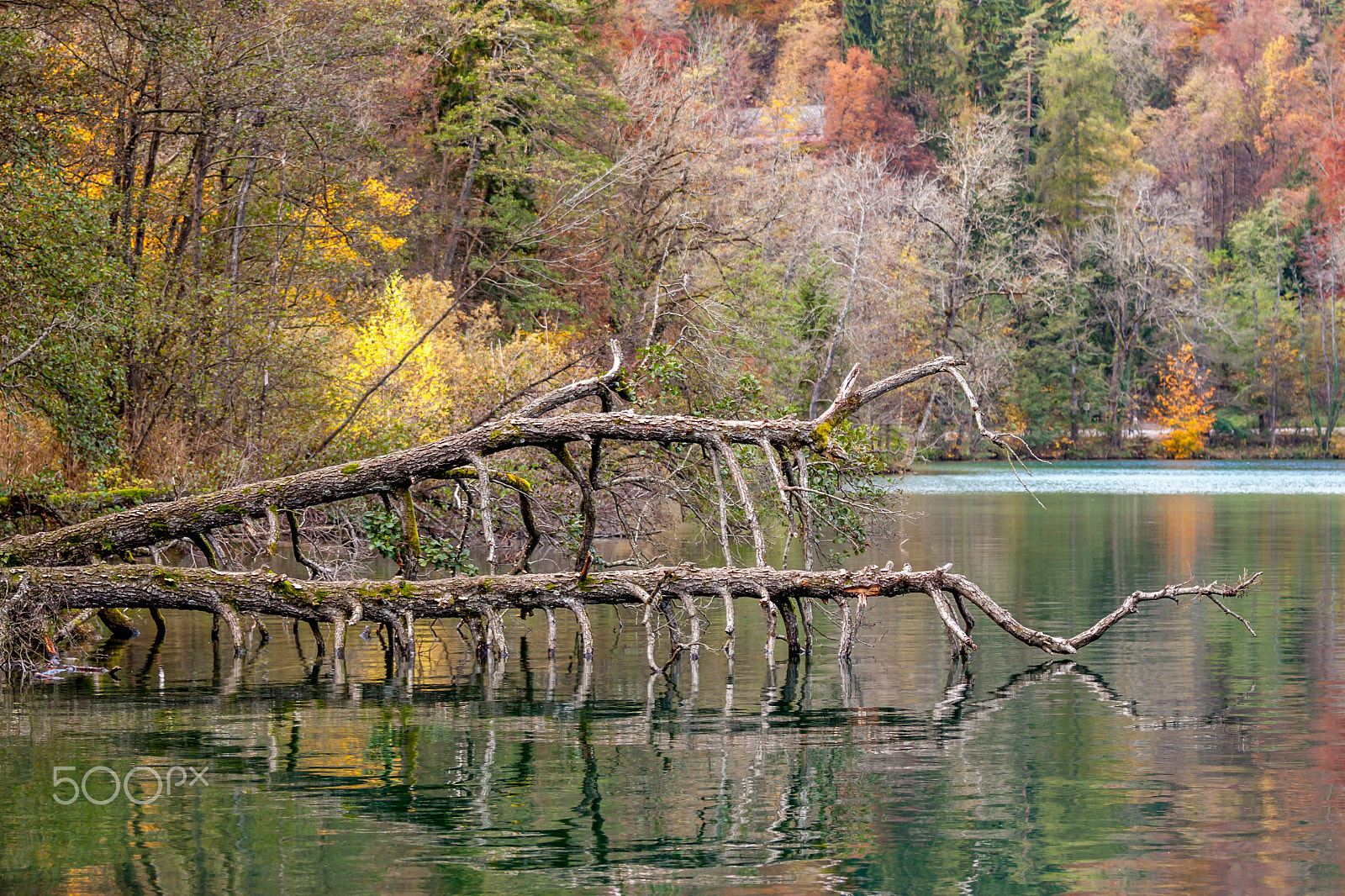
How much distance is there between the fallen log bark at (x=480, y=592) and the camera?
16.4 m

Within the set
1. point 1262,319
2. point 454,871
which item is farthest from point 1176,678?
point 1262,319

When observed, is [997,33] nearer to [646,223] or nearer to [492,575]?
[646,223]

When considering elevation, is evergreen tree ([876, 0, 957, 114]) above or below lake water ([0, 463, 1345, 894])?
above

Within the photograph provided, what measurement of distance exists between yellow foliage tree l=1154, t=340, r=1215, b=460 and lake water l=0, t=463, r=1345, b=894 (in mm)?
70019

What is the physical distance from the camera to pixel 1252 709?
49.3 feet

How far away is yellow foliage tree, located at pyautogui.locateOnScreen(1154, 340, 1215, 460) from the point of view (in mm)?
88250

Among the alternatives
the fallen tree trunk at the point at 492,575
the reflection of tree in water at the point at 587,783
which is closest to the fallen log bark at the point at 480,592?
the fallen tree trunk at the point at 492,575

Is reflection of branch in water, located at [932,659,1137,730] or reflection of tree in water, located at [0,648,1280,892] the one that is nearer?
reflection of tree in water, located at [0,648,1280,892]

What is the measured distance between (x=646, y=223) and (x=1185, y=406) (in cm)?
5257

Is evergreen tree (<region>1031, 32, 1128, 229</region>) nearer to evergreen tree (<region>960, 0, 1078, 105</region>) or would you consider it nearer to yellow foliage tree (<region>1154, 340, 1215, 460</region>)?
evergreen tree (<region>960, 0, 1078, 105</region>)

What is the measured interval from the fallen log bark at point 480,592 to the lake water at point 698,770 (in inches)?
24.1

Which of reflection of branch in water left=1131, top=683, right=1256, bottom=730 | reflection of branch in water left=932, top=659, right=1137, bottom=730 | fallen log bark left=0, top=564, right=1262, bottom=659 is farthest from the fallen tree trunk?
reflection of branch in water left=1131, top=683, right=1256, bottom=730

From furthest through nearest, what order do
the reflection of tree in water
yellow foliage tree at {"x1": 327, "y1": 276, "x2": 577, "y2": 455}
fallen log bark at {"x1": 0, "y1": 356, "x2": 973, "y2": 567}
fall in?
yellow foliage tree at {"x1": 327, "y1": 276, "x2": 577, "y2": 455} < fallen log bark at {"x1": 0, "y1": 356, "x2": 973, "y2": 567} < the reflection of tree in water

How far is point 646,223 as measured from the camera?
144ft
